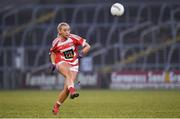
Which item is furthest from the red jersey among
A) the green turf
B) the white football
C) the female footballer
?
the white football

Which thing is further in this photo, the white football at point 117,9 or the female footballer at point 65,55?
the white football at point 117,9

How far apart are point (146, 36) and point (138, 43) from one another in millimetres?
660

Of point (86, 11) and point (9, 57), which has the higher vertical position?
point (86, 11)

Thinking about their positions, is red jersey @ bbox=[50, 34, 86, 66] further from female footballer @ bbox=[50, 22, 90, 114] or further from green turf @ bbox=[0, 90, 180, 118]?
green turf @ bbox=[0, 90, 180, 118]

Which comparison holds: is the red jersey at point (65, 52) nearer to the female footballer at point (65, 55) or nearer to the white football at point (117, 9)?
the female footballer at point (65, 55)

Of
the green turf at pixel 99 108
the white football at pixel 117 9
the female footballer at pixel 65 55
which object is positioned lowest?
the green turf at pixel 99 108

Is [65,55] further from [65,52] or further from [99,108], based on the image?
[99,108]

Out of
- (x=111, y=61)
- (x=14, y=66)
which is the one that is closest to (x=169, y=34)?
(x=111, y=61)

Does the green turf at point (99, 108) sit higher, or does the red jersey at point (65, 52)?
the red jersey at point (65, 52)

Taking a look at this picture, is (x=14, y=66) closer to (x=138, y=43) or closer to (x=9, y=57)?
(x=9, y=57)

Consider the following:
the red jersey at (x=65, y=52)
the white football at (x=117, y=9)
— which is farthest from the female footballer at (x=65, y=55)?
the white football at (x=117, y=9)

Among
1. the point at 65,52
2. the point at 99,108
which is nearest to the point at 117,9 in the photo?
the point at 99,108

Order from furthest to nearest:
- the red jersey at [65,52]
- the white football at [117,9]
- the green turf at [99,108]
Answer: the white football at [117,9], the red jersey at [65,52], the green turf at [99,108]

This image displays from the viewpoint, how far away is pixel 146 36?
40219 millimetres
